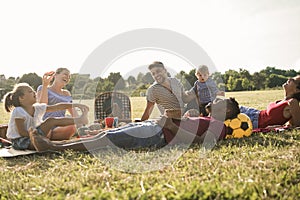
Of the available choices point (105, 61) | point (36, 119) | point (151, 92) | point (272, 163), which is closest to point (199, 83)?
point (151, 92)

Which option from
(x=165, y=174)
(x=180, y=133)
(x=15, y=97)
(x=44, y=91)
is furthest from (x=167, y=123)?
(x=44, y=91)

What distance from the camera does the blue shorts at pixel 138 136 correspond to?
4637 mm

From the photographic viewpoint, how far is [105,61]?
5.68m

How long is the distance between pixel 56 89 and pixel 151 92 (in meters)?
1.77

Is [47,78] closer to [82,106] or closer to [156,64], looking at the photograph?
[82,106]

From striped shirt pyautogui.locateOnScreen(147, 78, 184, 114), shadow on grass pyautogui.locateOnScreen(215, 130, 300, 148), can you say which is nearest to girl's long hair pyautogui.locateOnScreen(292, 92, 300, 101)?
shadow on grass pyautogui.locateOnScreen(215, 130, 300, 148)

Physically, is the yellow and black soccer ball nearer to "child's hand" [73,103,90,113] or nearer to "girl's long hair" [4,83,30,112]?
"child's hand" [73,103,90,113]

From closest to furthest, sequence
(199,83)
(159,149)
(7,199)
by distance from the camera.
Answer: (7,199) < (159,149) < (199,83)

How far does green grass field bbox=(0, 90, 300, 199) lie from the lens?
2744 millimetres

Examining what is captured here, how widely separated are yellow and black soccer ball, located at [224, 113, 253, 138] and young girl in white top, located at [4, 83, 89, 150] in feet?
7.56

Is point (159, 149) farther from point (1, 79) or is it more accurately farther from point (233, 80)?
point (233, 80)

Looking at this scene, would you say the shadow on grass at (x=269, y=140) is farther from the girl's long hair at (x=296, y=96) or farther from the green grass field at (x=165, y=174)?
the girl's long hair at (x=296, y=96)

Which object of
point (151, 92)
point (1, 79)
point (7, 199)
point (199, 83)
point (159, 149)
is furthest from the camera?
point (1, 79)

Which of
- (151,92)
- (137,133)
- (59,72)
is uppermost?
(59,72)
